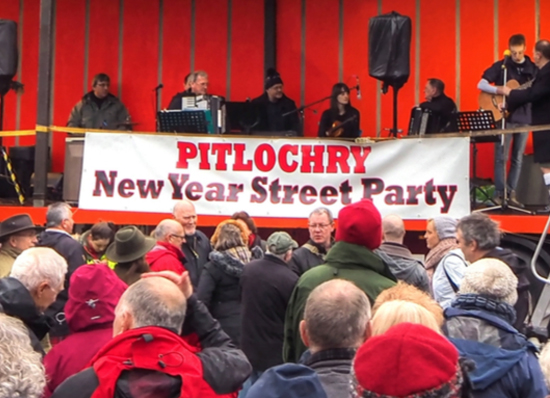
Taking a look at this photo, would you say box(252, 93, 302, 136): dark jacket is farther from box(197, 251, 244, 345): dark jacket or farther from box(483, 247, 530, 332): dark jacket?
box(483, 247, 530, 332): dark jacket

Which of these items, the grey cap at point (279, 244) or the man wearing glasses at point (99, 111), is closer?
the grey cap at point (279, 244)

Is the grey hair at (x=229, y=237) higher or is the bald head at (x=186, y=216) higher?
the bald head at (x=186, y=216)

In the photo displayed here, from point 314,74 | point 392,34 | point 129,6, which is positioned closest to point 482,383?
point 392,34

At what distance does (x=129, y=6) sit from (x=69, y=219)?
8093 millimetres

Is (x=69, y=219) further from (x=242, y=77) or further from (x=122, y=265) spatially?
(x=242, y=77)

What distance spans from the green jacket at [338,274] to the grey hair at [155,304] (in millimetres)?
1674

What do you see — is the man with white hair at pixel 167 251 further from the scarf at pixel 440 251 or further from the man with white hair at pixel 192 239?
the scarf at pixel 440 251

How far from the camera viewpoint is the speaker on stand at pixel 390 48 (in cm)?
1164

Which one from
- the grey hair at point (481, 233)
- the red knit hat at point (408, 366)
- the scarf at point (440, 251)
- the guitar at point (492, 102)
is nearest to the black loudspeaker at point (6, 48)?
the guitar at point (492, 102)

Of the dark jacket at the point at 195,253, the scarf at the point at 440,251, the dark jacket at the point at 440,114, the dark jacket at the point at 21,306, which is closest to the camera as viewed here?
the dark jacket at the point at 21,306

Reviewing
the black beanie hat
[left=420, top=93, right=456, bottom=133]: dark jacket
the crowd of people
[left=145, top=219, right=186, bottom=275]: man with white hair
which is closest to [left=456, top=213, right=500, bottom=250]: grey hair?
the crowd of people

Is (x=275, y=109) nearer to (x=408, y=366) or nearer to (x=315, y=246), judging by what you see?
(x=315, y=246)

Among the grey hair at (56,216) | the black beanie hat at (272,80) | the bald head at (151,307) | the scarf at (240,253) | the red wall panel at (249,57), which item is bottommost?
the bald head at (151,307)

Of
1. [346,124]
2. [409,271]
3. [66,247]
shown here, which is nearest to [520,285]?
[409,271]
